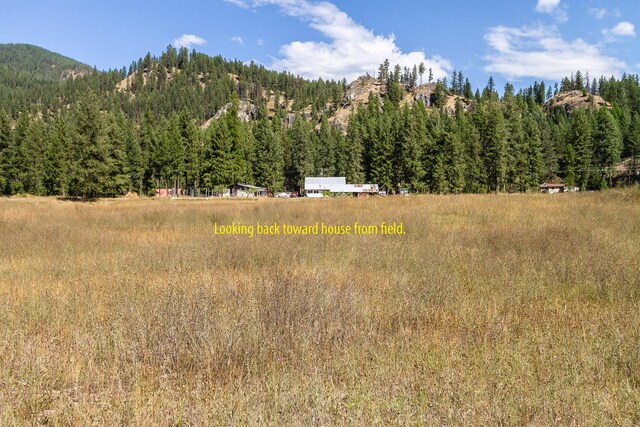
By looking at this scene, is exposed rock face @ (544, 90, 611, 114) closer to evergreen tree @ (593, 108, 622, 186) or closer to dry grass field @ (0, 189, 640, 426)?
evergreen tree @ (593, 108, 622, 186)

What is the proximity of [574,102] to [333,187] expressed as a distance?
135 metres

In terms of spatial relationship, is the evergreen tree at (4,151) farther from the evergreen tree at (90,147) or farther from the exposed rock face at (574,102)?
the exposed rock face at (574,102)

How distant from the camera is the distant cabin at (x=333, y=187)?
224ft

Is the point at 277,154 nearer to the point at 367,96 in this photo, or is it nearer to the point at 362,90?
the point at 367,96

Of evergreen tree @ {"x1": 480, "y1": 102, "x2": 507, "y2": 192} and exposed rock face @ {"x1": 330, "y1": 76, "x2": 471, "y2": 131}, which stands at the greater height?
exposed rock face @ {"x1": 330, "y1": 76, "x2": 471, "y2": 131}

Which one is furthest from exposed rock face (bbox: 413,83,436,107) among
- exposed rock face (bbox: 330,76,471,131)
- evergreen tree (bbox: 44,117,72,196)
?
evergreen tree (bbox: 44,117,72,196)

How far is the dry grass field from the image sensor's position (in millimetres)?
2906

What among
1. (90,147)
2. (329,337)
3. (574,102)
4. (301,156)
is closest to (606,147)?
(301,156)

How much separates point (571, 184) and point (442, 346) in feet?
273

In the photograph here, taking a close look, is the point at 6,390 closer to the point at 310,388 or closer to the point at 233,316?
the point at 233,316

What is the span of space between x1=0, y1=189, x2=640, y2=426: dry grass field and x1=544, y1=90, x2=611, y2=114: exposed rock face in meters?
170

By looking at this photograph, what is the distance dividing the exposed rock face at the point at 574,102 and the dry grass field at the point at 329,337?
559ft

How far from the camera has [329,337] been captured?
4.15m

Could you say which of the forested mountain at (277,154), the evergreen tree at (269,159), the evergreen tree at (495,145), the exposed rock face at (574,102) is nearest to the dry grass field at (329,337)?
the forested mountain at (277,154)
